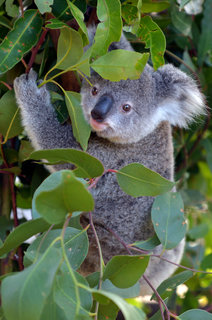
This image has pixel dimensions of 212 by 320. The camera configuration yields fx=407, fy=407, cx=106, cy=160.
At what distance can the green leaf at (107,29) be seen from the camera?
66.2 inches

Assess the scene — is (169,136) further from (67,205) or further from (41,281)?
(41,281)

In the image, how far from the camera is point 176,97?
8.68 ft

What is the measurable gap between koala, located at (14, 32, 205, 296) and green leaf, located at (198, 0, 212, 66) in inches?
22.8

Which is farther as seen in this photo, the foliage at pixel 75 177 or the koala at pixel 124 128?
the koala at pixel 124 128

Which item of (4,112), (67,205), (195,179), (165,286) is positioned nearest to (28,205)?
(4,112)

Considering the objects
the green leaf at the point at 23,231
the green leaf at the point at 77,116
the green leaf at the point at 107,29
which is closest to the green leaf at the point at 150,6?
the green leaf at the point at 107,29

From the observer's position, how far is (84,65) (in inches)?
66.6

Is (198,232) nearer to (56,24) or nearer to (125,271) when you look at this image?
(125,271)

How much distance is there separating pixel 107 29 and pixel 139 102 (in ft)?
2.99

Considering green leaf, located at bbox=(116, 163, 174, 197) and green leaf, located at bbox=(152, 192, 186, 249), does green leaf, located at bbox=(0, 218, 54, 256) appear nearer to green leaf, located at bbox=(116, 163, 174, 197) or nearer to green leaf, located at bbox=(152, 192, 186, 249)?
green leaf, located at bbox=(116, 163, 174, 197)

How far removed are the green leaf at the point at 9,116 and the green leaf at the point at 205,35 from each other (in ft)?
5.07

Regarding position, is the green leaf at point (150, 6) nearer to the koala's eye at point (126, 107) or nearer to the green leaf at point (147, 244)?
the koala's eye at point (126, 107)

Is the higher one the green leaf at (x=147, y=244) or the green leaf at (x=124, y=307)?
the green leaf at (x=124, y=307)

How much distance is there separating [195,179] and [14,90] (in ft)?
7.70
